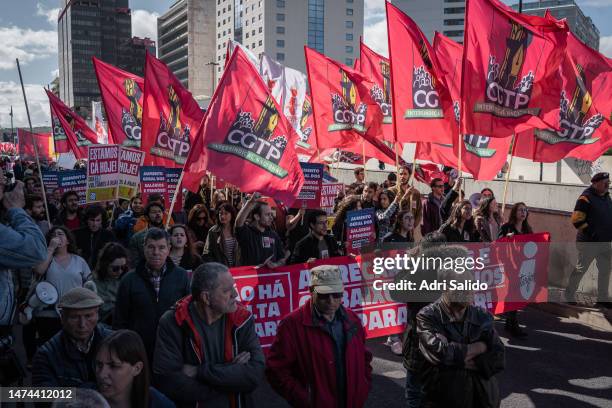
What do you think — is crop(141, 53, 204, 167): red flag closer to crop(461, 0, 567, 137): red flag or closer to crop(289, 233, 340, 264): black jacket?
crop(289, 233, 340, 264): black jacket

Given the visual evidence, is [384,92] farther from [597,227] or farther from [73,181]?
[73,181]

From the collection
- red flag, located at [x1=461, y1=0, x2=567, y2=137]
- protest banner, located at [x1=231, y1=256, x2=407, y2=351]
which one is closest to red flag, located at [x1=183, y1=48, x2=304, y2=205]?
protest banner, located at [x1=231, y1=256, x2=407, y2=351]

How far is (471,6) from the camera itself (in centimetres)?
791

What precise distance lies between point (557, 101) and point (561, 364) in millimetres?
3571

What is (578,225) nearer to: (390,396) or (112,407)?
(390,396)

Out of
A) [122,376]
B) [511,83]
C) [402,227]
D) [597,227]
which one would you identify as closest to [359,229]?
[402,227]

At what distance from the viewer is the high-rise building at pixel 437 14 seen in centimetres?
10944

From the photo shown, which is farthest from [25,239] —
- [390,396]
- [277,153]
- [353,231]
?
[353,231]

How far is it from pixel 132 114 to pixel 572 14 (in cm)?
13952

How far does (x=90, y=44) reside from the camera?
148375 mm

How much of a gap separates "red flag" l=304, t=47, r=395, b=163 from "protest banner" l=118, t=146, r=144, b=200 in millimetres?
3654

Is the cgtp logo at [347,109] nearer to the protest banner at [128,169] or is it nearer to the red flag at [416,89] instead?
the red flag at [416,89]

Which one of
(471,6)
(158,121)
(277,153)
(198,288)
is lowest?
(198,288)

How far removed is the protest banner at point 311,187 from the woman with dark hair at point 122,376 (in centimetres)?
606
